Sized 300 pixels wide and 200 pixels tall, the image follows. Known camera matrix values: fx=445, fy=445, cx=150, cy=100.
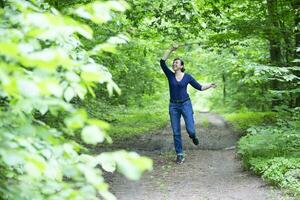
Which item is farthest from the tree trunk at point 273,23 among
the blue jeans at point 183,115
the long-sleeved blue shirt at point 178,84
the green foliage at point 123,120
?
the green foliage at point 123,120

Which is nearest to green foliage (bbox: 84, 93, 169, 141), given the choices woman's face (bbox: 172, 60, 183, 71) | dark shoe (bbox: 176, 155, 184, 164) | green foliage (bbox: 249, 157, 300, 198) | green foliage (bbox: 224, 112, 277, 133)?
green foliage (bbox: 224, 112, 277, 133)

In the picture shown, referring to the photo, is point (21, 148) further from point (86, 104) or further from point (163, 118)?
point (163, 118)

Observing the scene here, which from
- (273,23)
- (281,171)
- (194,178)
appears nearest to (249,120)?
(273,23)

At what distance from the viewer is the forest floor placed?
6.85 m

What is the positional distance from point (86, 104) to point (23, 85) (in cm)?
1100

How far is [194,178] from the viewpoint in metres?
8.06

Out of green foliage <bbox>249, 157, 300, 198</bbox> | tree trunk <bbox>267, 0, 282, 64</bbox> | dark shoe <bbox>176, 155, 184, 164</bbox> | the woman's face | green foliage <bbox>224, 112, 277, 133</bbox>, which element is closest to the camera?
green foliage <bbox>249, 157, 300, 198</bbox>

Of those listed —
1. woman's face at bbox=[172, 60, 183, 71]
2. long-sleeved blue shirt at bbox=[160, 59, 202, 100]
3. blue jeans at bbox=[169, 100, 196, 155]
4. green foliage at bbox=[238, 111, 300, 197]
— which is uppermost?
woman's face at bbox=[172, 60, 183, 71]

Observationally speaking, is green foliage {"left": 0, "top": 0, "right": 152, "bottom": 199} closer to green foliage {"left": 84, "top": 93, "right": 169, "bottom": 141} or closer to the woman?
the woman

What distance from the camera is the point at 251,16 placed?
42.0 feet

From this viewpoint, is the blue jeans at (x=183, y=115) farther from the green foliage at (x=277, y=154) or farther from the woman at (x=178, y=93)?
the green foliage at (x=277, y=154)

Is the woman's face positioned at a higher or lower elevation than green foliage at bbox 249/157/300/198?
higher

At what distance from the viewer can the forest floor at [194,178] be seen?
22.5 feet

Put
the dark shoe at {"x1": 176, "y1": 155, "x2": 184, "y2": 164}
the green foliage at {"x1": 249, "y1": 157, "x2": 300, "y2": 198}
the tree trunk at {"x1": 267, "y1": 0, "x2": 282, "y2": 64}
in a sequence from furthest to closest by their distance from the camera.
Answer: the tree trunk at {"x1": 267, "y1": 0, "x2": 282, "y2": 64} < the dark shoe at {"x1": 176, "y1": 155, "x2": 184, "y2": 164} < the green foliage at {"x1": 249, "y1": 157, "x2": 300, "y2": 198}
